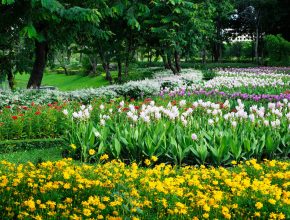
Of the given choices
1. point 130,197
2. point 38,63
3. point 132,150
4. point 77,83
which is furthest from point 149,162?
point 77,83

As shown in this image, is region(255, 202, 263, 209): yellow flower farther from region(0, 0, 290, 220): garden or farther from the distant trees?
the distant trees

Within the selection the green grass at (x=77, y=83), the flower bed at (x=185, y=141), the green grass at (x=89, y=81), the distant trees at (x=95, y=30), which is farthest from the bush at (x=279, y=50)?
the flower bed at (x=185, y=141)

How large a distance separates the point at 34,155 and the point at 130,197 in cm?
467

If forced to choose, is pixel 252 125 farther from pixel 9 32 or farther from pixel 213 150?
pixel 9 32

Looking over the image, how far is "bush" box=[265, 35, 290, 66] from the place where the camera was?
36219mm

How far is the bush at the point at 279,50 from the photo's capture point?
36.2 m

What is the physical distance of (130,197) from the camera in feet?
14.9

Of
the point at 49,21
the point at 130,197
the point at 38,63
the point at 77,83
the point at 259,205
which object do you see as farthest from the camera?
the point at 77,83

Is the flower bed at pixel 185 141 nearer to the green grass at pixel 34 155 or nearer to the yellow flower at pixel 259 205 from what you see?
the green grass at pixel 34 155

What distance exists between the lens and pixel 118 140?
26.2 ft

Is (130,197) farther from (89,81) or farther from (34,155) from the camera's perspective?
(89,81)

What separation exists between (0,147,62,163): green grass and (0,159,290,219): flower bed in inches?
106

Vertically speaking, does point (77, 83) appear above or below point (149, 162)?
below

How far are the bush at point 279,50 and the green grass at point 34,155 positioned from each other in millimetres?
30309
